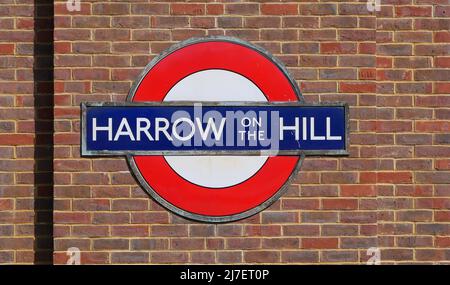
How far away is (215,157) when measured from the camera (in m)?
6.74

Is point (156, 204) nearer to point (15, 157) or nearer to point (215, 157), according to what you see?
point (215, 157)

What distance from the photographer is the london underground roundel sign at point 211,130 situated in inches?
265

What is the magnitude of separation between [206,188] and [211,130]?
41 cm

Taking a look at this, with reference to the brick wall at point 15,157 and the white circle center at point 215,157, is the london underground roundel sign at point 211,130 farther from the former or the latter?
the brick wall at point 15,157

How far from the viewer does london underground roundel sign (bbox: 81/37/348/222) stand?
6719mm

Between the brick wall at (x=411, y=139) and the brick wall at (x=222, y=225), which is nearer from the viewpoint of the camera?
the brick wall at (x=222, y=225)

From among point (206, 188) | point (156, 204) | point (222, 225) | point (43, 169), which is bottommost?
point (222, 225)

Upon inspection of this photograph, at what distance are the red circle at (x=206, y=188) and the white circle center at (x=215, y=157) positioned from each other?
35mm

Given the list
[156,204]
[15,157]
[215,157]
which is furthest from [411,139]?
[15,157]

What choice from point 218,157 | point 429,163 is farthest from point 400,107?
point 218,157

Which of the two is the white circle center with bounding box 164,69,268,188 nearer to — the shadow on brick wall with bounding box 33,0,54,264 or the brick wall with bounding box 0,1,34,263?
the shadow on brick wall with bounding box 33,0,54,264

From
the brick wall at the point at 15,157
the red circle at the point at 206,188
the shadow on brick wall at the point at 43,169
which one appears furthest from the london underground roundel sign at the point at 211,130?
the brick wall at the point at 15,157

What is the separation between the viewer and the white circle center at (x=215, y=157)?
6.72 meters

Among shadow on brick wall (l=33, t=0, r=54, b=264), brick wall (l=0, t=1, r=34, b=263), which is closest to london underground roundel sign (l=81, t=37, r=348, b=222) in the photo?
shadow on brick wall (l=33, t=0, r=54, b=264)
